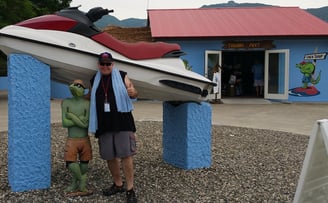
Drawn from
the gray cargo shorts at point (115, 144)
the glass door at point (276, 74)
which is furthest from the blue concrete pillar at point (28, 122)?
the glass door at point (276, 74)

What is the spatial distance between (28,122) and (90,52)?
880 millimetres

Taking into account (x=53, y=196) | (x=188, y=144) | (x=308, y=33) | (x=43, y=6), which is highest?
(x=43, y=6)

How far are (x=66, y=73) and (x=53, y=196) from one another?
1201 millimetres

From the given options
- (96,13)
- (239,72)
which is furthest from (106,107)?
(239,72)

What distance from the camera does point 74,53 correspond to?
11.5ft

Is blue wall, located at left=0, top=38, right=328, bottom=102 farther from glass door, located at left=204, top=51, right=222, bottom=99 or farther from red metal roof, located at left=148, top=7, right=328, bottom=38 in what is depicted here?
red metal roof, located at left=148, top=7, right=328, bottom=38

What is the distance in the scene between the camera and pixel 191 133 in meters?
4.39

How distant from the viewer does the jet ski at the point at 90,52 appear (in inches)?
136

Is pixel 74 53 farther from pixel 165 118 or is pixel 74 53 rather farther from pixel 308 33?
pixel 308 33

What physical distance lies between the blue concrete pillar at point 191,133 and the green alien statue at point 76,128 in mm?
1285

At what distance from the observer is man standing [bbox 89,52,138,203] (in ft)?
11.0

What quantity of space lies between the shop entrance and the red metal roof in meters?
2.04

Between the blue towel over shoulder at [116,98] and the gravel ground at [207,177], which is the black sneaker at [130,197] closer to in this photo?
the gravel ground at [207,177]

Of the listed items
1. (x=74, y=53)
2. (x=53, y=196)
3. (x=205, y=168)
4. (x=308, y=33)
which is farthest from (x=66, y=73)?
(x=308, y=33)
